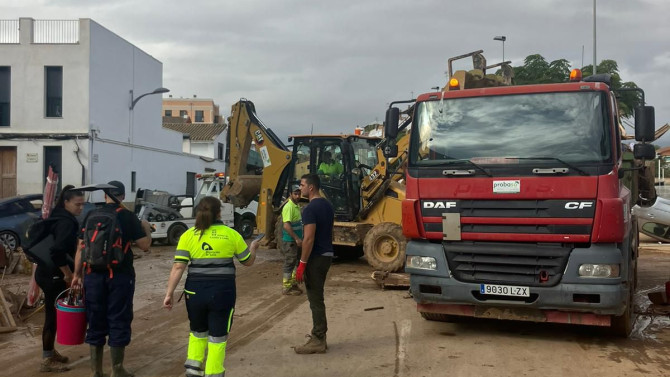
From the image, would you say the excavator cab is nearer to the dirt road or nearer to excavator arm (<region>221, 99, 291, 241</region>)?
excavator arm (<region>221, 99, 291, 241</region>)

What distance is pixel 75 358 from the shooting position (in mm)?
6035

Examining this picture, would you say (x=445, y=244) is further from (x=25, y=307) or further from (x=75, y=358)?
(x=25, y=307)

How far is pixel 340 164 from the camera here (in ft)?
40.7

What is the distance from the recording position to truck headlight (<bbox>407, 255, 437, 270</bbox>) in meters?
6.53

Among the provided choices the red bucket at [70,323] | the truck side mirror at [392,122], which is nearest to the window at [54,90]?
the truck side mirror at [392,122]

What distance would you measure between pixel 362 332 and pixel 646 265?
10028 mm

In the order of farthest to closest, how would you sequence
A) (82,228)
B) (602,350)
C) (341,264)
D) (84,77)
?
(84,77), (341,264), (602,350), (82,228)

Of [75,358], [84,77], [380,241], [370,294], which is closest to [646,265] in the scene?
[380,241]

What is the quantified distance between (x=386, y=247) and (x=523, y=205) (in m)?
5.46

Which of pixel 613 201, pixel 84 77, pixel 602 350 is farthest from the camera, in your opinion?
pixel 84 77

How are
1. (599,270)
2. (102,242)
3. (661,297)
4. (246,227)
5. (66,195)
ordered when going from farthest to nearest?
(246,227), (661,297), (599,270), (66,195), (102,242)

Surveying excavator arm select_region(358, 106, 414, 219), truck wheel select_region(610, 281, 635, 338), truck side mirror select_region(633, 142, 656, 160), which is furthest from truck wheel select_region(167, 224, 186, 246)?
truck side mirror select_region(633, 142, 656, 160)

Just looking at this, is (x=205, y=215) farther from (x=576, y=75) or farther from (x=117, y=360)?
(x=576, y=75)

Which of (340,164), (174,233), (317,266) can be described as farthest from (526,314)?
(174,233)
